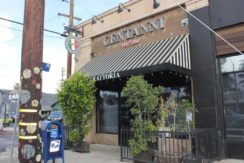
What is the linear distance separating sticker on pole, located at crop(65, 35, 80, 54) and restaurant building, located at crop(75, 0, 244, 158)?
2.00m

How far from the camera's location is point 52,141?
315 inches

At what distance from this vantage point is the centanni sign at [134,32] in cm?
1234

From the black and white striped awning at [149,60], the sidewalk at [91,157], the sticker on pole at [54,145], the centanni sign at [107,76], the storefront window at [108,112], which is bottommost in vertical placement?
the sidewalk at [91,157]

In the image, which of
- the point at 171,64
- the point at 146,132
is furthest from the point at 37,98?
the point at 171,64

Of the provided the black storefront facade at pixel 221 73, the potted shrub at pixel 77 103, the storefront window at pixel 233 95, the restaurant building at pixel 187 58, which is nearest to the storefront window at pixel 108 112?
the restaurant building at pixel 187 58

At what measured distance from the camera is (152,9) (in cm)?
1252

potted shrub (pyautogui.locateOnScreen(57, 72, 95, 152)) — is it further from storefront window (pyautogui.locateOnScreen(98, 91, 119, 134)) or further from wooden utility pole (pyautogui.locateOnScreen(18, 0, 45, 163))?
wooden utility pole (pyautogui.locateOnScreen(18, 0, 45, 163))

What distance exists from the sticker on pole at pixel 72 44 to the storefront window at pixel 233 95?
8352mm

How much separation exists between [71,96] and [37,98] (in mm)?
6696

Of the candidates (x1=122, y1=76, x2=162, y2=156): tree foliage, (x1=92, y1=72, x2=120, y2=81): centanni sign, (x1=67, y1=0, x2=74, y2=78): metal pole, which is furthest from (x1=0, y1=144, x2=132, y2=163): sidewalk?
(x1=67, y1=0, x2=74, y2=78): metal pole

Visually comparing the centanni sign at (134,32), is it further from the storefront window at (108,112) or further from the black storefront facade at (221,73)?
the storefront window at (108,112)

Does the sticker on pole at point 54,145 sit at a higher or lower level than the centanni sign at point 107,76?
lower

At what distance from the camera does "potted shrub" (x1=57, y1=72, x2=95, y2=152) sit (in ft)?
38.3

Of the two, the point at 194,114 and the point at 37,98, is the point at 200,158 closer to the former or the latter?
the point at 194,114
